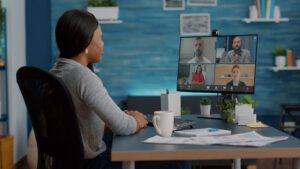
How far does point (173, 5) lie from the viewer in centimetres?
522

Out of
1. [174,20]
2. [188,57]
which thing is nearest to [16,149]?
[174,20]

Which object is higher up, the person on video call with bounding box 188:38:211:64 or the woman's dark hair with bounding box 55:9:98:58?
the woman's dark hair with bounding box 55:9:98:58

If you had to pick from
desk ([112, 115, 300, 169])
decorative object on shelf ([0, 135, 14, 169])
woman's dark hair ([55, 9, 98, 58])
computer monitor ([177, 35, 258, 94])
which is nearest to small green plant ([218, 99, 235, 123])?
computer monitor ([177, 35, 258, 94])

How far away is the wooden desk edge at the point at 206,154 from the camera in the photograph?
1.52 m

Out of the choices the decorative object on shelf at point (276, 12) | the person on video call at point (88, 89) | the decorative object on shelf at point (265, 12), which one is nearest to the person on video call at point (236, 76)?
the person on video call at point (88, 89)

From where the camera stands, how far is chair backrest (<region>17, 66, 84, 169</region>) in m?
1.63

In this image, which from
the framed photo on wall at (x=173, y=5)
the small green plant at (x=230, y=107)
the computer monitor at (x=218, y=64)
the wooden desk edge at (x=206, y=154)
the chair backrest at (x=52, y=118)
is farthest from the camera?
the framed photo on wall at (x=173, y=5)

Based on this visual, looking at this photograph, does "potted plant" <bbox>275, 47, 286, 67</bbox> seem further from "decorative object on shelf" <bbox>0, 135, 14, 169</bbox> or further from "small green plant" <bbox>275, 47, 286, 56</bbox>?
"decorative object on shelf" <bbox>0, 135, 14, 169</bbox>

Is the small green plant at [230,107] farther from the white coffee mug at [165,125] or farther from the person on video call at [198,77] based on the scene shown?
the white coffee mug at [165,125]

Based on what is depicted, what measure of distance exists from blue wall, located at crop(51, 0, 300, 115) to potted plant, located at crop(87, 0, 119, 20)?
19 cm

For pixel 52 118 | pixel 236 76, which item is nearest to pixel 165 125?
pixel 52 118

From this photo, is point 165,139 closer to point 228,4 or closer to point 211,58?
point 211,58

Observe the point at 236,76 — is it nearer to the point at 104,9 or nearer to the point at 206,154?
the point at 206,154

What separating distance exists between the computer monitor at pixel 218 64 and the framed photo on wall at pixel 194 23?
264 cm
